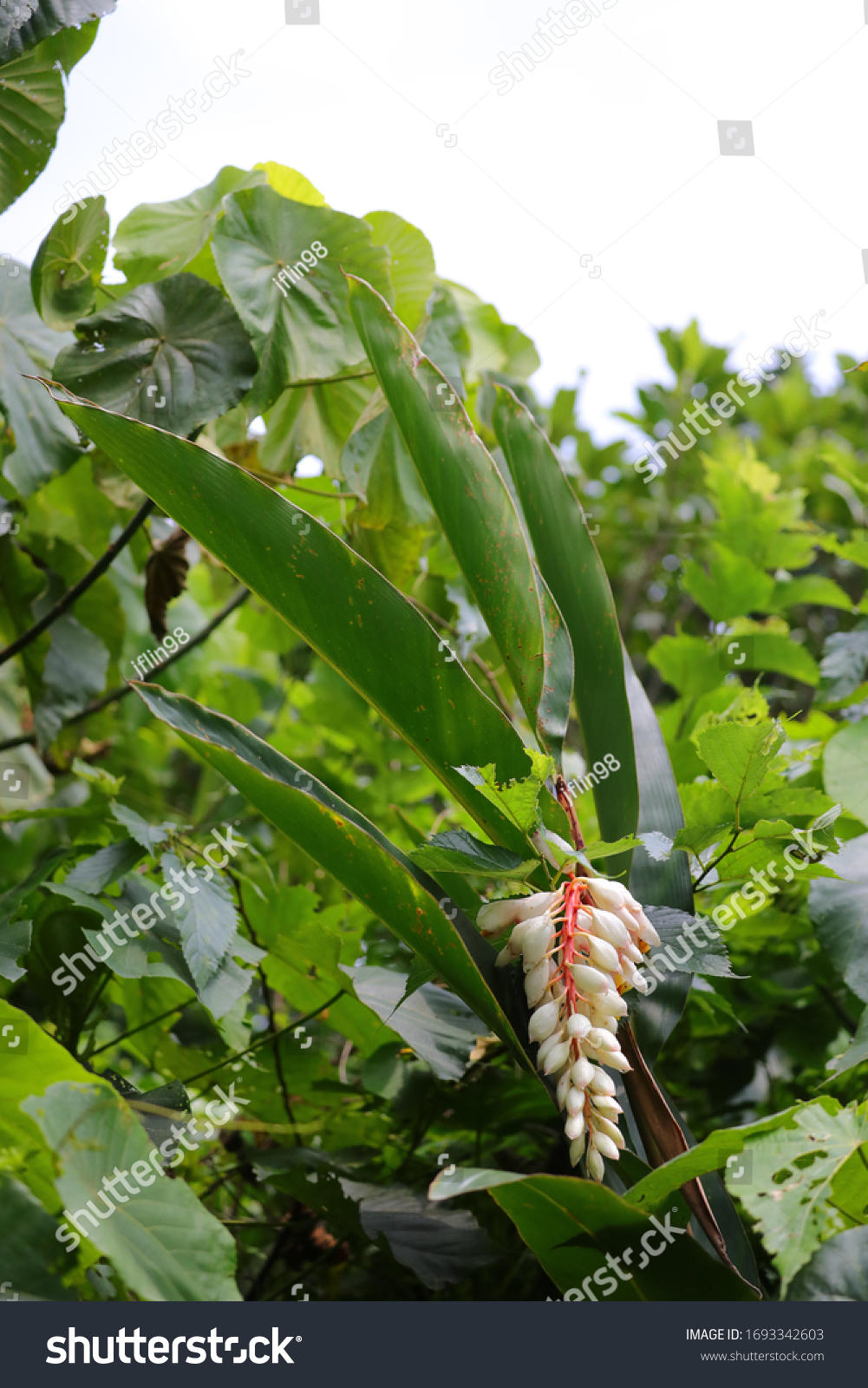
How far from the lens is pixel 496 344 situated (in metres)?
1.03

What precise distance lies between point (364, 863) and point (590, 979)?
13cm

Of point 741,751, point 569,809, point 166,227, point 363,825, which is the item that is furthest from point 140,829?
point 166,227

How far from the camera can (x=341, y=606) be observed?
0.54 meters

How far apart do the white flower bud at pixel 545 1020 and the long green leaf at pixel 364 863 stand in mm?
36

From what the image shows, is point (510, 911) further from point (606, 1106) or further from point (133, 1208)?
point (133, 1208)

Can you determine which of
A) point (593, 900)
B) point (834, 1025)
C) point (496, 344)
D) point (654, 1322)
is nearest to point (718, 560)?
point (496, 344)

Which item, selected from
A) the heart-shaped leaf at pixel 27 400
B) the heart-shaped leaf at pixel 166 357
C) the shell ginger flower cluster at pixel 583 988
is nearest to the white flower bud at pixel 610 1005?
the shell ginger flower cluster at pixel 583 988

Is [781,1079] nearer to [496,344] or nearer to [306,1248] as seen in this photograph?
[306,1248]

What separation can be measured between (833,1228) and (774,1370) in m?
0.07

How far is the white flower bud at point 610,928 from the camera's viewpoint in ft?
1.47

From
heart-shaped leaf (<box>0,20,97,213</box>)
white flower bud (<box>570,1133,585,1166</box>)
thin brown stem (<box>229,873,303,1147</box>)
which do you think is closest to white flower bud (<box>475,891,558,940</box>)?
white flower bud (<box>570,1133,585,1166</box>)

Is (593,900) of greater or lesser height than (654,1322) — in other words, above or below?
above

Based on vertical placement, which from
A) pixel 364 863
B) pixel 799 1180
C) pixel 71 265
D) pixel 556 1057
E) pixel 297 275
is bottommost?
pixel 799 1180

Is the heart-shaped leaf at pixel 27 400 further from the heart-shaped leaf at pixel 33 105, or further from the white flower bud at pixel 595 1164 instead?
the white flower bud at pixel 595 1164
